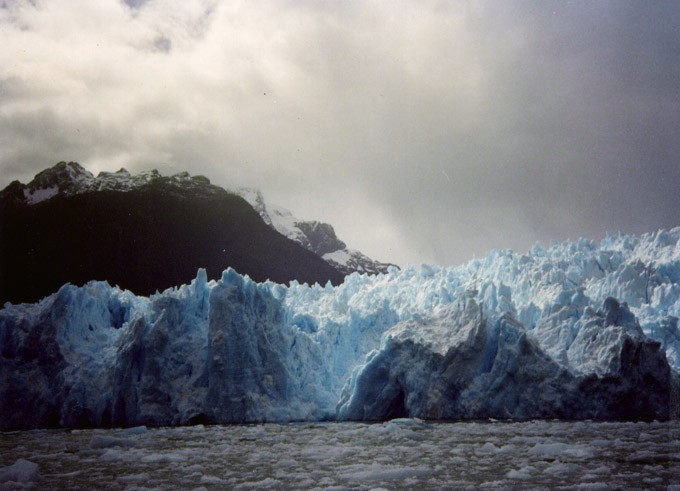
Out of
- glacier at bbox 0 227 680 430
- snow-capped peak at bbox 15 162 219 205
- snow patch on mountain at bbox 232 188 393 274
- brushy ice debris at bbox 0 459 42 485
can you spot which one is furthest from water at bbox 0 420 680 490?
snow patch on mountain at bbox 232 188 393 274

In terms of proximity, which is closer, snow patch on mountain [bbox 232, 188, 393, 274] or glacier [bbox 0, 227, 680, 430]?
glacier [bbox 0, 227, 680, 430]

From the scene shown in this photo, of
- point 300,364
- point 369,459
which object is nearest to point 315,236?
point 300,364

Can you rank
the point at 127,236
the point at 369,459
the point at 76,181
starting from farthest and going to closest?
1. the point at 76,181
2. the point at 127,236
3. the point at 369,459

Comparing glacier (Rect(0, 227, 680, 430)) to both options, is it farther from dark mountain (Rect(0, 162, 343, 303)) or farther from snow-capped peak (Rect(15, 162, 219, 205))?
snow-capped peak (Rect(15, 162, 219, 205))

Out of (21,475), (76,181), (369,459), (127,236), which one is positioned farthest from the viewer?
(76,181)

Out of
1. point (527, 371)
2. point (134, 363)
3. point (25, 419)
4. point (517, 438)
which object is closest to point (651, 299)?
point (527, 371)

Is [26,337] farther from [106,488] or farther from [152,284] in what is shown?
[152,284]

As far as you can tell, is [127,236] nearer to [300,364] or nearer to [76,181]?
[76,181]

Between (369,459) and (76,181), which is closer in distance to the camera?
(369,459)
